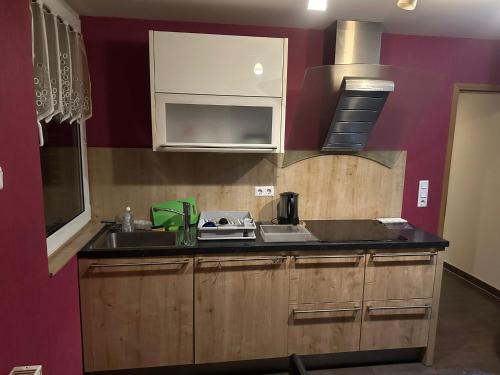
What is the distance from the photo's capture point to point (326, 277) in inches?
80.9

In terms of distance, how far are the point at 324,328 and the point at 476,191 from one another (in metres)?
2.36

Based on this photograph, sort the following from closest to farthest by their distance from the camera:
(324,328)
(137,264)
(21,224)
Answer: (21,224) → (137,264) → (324,328)

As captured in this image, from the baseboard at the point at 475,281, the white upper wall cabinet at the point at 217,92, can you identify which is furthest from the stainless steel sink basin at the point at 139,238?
the baseboard at the point at 475,281

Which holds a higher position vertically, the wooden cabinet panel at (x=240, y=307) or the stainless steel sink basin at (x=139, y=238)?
the stainless steel sink basin at (x=139, y=238)

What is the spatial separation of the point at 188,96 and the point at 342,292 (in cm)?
151

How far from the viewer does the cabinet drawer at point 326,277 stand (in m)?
2.02

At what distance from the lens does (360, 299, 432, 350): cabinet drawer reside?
83.7 inches

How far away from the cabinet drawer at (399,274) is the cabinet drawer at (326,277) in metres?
0.07

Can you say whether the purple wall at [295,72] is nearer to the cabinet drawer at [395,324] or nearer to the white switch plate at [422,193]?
the white switch plate at [422,193]

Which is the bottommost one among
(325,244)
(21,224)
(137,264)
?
(137,264)

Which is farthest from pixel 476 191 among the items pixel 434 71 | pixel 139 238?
pixel 139 238

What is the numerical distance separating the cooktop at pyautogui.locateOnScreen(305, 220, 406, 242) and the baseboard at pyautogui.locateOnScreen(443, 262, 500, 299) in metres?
1.63

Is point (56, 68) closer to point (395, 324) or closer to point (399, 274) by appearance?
point (399, 274)

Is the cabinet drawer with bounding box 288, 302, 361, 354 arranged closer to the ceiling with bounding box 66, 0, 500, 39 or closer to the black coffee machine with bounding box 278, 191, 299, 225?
the black coffee machine with bounding box 278, 191, 299, 225
